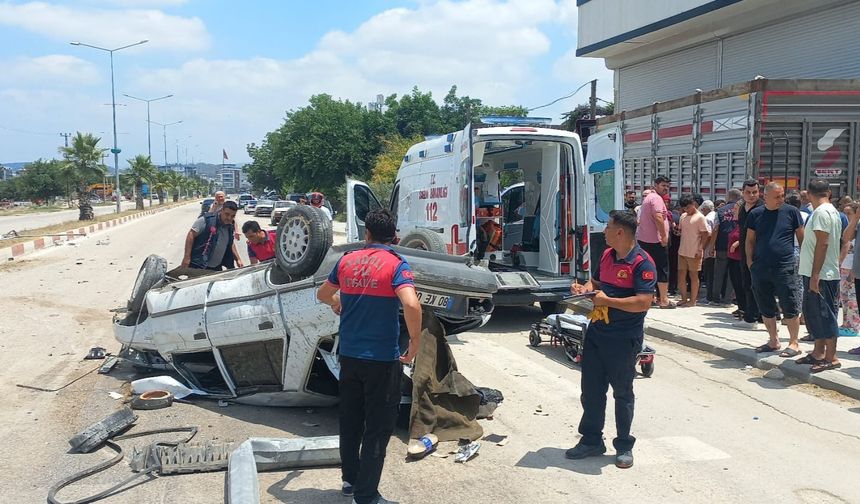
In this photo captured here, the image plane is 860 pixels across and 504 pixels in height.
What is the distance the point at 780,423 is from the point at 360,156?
3655cm

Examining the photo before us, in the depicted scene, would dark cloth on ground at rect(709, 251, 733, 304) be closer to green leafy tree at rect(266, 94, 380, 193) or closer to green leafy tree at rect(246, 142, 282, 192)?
green leafy tree at rect(266, 94, 380, 193)

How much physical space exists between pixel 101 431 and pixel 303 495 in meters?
1.75

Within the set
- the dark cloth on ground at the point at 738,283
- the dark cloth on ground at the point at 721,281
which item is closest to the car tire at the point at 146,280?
the dark cloth on ground at the point at 738,283

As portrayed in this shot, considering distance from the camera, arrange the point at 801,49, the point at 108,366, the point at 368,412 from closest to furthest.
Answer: the point at 368,412 → the point at 108,366 → the point at 801,49

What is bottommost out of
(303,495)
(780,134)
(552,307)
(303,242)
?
(303,495)

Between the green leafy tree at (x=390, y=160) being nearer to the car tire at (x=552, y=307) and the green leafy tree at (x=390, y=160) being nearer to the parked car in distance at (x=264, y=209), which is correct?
the parked car in distance at (x=264, y=209)

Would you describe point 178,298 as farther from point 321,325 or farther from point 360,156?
point 360,156

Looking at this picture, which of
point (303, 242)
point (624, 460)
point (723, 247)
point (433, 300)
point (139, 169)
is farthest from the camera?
point (139, 169)

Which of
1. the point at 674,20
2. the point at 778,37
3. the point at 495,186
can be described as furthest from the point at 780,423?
the point at 674,20

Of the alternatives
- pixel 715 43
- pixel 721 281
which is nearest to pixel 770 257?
pixel 721 281

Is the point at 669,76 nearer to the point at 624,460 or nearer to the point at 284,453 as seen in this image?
the point at 624,460

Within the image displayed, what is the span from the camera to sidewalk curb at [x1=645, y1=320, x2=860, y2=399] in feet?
19.7

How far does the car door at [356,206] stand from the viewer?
421 inches

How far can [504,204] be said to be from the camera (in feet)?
38.2
